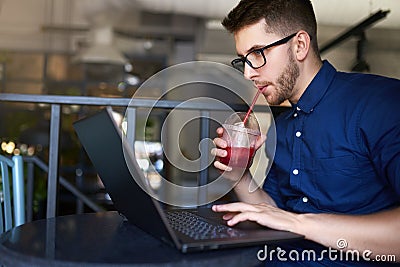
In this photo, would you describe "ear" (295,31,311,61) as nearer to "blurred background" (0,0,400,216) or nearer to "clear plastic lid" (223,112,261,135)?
"clear plastic lid" (223,112,261,135)

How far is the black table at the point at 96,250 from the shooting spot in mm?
770

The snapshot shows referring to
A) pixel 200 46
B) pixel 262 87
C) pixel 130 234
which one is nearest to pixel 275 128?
pixel 262 87

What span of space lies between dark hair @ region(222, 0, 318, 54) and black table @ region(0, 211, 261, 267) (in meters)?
0.60

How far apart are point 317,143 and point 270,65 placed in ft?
0.74

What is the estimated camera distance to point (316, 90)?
4.03ft

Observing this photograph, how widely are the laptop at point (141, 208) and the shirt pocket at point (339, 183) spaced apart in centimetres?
26

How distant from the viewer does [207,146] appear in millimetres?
1671

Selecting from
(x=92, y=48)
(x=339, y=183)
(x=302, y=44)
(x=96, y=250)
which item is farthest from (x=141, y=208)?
(x=92, y=48)

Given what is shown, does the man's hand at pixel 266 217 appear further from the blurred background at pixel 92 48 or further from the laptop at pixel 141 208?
the blurred background at pixel 92 48

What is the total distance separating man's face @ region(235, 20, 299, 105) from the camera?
1205 mm

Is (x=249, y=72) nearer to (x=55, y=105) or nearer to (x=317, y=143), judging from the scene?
(x=317, y=143)

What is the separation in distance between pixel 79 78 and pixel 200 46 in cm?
138

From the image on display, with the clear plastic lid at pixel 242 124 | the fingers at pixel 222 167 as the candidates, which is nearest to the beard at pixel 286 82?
the clear plastic lid at pixel 242 124

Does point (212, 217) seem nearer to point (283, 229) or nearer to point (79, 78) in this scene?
point (283, 229)
